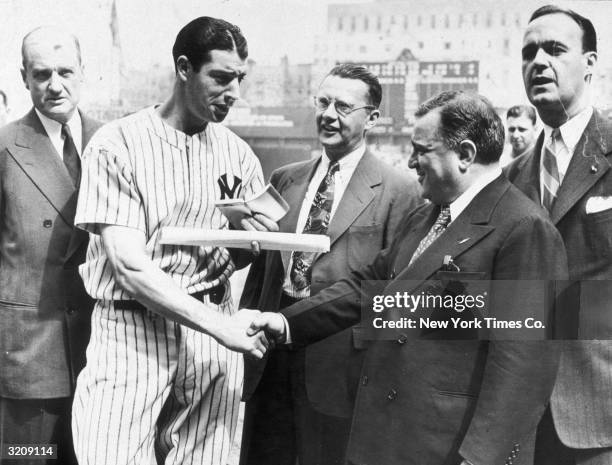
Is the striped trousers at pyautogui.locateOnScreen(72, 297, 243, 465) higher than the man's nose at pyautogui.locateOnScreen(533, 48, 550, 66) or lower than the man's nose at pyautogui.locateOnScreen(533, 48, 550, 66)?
lower

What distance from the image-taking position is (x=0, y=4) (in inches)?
113

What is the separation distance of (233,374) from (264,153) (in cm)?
81

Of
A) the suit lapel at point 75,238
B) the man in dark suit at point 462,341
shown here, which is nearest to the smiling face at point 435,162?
the man in dark suit at point 462,341

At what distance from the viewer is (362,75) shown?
2629mm

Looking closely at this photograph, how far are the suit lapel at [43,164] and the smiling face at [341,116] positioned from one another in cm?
97

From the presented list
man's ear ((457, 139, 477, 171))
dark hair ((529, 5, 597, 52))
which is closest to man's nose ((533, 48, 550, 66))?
dark hair ((529, 5, 597, 52))

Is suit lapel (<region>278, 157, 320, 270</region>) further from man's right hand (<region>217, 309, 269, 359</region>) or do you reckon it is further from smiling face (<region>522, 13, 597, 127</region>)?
smiling face (<region>522, 13, 597, 127</region>)

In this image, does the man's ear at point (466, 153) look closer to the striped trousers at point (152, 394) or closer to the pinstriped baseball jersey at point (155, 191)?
the pinstriped baseball jersey at point (155, 191)

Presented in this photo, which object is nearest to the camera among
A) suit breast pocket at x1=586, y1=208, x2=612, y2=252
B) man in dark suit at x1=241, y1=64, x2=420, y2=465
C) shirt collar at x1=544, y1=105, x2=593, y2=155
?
suit breast pocket at x1=586, y1=208, x2=612, y2=252

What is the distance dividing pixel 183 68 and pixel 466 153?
98 centimetres

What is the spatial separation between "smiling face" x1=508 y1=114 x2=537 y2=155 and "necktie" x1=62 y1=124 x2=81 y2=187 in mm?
A: 1578

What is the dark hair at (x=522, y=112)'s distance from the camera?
253 cm

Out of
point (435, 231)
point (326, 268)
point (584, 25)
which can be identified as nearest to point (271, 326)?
point (326, 268)

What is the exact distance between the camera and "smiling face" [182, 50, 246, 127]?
2.41 metres
